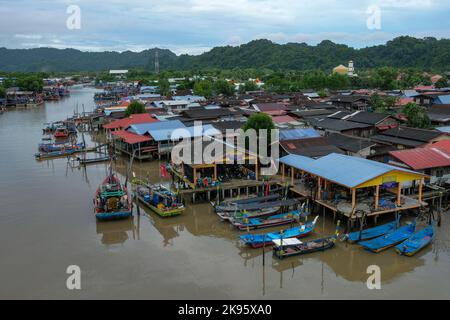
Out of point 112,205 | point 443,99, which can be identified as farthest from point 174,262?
point 443,99

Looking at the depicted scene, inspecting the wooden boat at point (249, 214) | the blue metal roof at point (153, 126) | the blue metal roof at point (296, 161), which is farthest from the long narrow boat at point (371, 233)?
the blue metal roof at point (153, 126)

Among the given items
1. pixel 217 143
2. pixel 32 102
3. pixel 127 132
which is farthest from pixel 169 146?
pixel 32 102

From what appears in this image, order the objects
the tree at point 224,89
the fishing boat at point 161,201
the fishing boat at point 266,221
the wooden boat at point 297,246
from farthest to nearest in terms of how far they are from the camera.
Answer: the tree at point 224,89, the fishing boat at point 161,201, the fishing boat at point 266,221, the wooden boat at point 297,246

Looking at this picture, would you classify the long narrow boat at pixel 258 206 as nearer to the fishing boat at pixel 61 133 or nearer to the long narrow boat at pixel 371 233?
the long narrow boat at pixel 371 233

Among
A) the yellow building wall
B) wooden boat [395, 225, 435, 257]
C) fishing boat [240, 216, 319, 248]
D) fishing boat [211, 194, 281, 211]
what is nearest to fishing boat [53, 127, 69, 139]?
fishing boat [211, 194, 281, 211]

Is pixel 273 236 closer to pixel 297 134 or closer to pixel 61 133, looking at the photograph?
pixel 297 134

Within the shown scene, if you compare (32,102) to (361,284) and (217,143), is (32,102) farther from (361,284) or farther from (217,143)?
(361,284)
